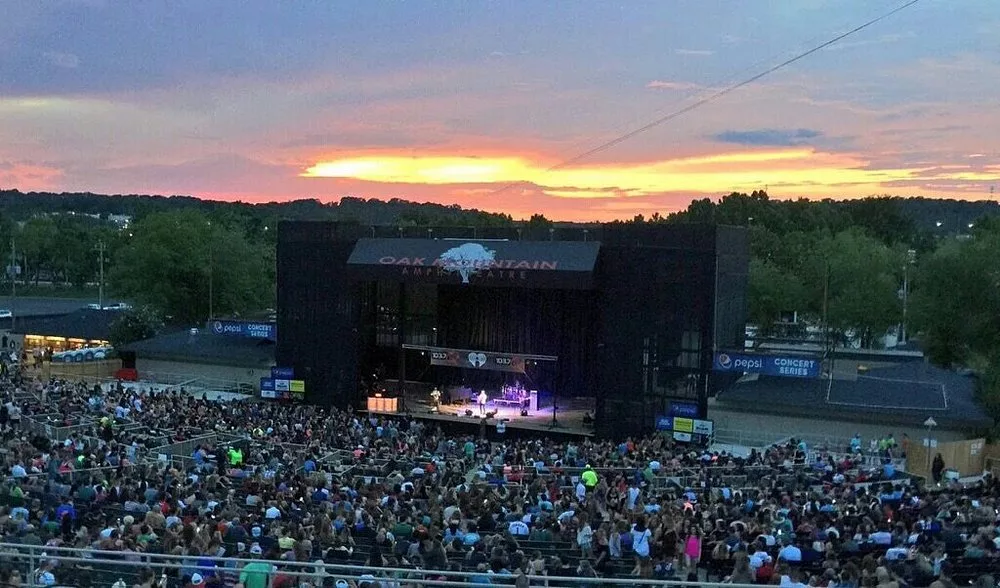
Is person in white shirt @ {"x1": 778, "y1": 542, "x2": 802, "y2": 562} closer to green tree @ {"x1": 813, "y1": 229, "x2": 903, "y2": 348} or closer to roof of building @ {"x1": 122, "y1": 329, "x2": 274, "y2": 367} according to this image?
roof of building @ {"x1": 122, "y1": 329, "x2": 274, "y2": 367}

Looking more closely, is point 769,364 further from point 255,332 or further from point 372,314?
point 255,332

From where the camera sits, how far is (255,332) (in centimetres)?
3716

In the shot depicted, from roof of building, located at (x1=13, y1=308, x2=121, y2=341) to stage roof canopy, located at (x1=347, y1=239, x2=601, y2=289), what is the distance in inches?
725

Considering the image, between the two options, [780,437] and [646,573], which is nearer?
[646,573]

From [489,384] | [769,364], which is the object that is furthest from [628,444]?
[489,384]

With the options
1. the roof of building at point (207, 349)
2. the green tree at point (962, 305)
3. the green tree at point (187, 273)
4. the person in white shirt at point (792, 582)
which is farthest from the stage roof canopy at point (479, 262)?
the green tree at point (187, 273)

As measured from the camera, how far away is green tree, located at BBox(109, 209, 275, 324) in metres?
51.4

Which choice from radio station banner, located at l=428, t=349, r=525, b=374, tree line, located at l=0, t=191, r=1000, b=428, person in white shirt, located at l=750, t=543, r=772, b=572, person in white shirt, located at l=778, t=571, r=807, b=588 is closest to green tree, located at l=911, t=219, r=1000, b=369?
tree line, located at l=0, t=191, r=1000, b=428

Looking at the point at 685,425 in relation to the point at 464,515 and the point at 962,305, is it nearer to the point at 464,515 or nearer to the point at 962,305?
the point at 962,305

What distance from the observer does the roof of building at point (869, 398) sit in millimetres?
24344

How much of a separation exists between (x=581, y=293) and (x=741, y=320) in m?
6.27

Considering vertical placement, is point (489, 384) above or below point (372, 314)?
below

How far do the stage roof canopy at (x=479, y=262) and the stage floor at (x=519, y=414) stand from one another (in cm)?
481

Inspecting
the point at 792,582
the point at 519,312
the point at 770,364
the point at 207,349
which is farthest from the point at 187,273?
the point at 792,582
